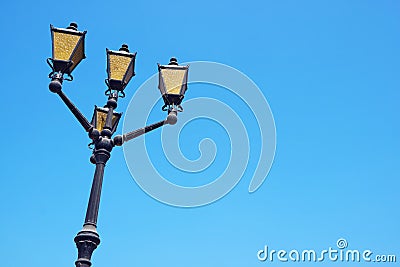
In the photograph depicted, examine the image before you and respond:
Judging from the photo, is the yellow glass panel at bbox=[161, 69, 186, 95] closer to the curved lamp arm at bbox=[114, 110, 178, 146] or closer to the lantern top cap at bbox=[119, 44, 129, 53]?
the curved lamp arm at bbox=[114, 110, 178, 146]

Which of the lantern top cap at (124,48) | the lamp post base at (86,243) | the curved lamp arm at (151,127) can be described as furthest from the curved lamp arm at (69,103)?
the lamp post base at (86,243)

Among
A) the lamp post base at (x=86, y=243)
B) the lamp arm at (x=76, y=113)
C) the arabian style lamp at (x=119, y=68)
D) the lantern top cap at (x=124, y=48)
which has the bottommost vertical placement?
the lamp post base at (x=86, y=243)

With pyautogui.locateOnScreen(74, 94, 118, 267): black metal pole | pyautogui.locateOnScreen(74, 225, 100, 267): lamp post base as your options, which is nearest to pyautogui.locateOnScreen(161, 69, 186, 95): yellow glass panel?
pyautogui.locateOnScreen(74, 94, 118, 267): black metal pole

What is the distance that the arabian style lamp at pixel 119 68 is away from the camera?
7.92 m

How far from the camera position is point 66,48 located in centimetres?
771

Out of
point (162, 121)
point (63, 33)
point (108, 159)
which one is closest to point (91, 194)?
point (108, 159)

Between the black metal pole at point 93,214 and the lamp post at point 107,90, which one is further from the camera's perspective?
the lamp post at point 107,90

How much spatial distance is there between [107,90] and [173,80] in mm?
943

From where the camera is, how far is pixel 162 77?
27.0 feet

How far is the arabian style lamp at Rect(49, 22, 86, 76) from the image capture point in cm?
763

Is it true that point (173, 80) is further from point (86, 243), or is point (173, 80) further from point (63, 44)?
point (86, 243)

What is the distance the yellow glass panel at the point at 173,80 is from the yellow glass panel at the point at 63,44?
4.34 feet

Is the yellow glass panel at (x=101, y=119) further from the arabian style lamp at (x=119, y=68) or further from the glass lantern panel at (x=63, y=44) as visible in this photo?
the glass lantern panel at (x=63, y=44)

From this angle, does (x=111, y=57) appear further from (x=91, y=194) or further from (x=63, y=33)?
(x=91, y=194)
